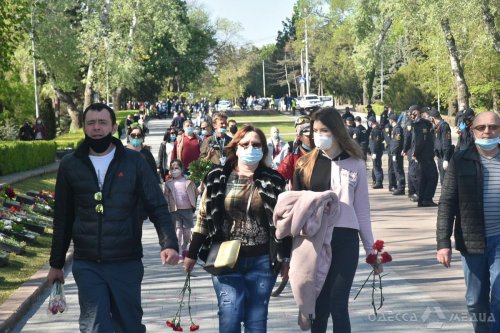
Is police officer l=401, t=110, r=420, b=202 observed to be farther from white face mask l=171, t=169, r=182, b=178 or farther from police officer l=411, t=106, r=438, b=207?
white face mask l=171, t=169, r=182, b=178

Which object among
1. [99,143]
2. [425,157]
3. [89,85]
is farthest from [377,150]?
[89,85]

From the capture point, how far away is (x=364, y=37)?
6912cm

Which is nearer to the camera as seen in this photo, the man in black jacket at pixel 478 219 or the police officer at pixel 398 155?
the man in black jacket at pixel 478 219

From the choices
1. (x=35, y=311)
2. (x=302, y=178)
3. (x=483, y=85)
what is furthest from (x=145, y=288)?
(x=483, y=85)

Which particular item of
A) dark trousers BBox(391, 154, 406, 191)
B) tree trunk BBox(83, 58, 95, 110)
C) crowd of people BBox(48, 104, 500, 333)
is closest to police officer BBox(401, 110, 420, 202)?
dark trousers BBox(391, 154, 406, 191)

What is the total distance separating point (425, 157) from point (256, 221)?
49.7 feet

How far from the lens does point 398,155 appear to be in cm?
2448

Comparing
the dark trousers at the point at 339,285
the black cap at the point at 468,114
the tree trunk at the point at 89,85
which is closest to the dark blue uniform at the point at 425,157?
the black cap at the point at 468,114

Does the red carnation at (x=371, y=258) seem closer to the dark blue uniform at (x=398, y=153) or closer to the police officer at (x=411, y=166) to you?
the police officer at (x=411, y=166)

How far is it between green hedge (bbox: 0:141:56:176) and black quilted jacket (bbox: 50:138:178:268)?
2493 centimetres

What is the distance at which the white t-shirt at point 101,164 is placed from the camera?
22.9 feet

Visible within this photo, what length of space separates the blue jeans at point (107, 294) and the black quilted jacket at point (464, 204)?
2.05m

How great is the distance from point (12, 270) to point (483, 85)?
170 ft

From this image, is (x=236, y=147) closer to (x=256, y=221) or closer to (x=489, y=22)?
(x=256, y=221)
